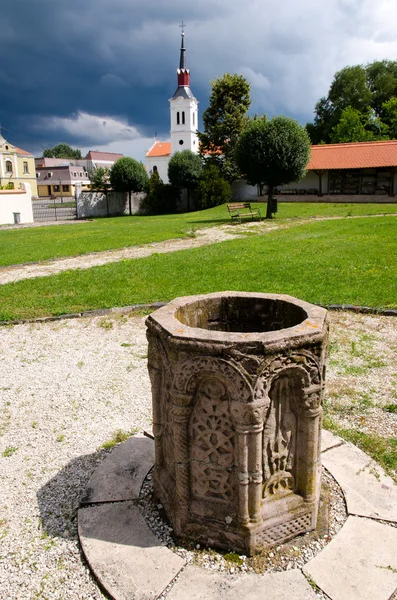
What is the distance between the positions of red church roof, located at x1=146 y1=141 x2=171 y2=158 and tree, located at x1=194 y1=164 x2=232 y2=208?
43.5 m

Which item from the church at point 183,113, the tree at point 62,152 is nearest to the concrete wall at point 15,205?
the church at point 183,113

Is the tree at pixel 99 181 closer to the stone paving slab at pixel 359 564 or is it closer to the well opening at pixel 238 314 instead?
the well opening at pixel 238 314

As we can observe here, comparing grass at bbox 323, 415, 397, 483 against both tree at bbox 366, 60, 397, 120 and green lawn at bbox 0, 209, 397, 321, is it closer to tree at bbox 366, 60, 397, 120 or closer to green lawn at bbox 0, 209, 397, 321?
green lawn at bbox 0, 209, 397, 321

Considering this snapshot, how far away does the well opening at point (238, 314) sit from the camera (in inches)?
158

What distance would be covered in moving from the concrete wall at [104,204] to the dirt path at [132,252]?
19346mm

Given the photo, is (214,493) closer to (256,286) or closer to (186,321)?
(186,321)

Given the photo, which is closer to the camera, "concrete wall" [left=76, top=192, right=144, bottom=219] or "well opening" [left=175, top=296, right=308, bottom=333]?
"well opening" [left=175, top=296, right=308, bottom=333]

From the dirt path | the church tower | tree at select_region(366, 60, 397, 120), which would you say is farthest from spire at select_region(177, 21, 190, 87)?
the dirt path

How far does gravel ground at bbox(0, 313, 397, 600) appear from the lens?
10.1 feet

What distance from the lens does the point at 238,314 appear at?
13.7 ft

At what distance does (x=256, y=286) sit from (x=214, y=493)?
6.63m

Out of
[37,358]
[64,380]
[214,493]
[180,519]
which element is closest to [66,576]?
[180,519]

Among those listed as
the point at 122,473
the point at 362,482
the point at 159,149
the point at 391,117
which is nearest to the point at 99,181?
the point at 391,117

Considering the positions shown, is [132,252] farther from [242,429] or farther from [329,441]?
[242,429]
